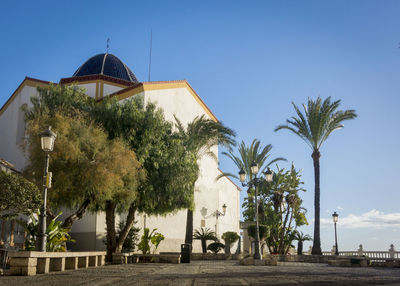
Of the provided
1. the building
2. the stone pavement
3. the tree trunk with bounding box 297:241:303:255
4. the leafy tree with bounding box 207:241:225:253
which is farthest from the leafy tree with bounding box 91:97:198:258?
the tree trunk with bounding box 297:241:303:255

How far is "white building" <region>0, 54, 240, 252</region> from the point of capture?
24484 millimetres

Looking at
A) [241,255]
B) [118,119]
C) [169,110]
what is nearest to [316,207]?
[241,255]

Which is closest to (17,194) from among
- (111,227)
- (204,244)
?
(111,227)

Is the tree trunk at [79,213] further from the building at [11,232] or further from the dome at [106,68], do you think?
the dome at [106,68]

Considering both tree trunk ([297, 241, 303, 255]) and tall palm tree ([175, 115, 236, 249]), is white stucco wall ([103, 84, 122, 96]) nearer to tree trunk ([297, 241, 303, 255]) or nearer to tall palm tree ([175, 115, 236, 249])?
tall palm tree ([175, 115, 236, 249])

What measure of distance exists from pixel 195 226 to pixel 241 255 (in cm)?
492

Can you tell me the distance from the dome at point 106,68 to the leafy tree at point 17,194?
72.9 feet

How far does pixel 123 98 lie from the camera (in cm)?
2631

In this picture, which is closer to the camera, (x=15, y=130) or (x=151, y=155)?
(x=151, y=155)

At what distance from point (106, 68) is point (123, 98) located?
1074cm

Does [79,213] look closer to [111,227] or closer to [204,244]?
[111,227]

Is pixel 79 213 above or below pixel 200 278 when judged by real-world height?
above

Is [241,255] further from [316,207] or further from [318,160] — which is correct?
[318,160]

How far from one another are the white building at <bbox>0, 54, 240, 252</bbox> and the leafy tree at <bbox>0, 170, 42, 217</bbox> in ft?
30.5
